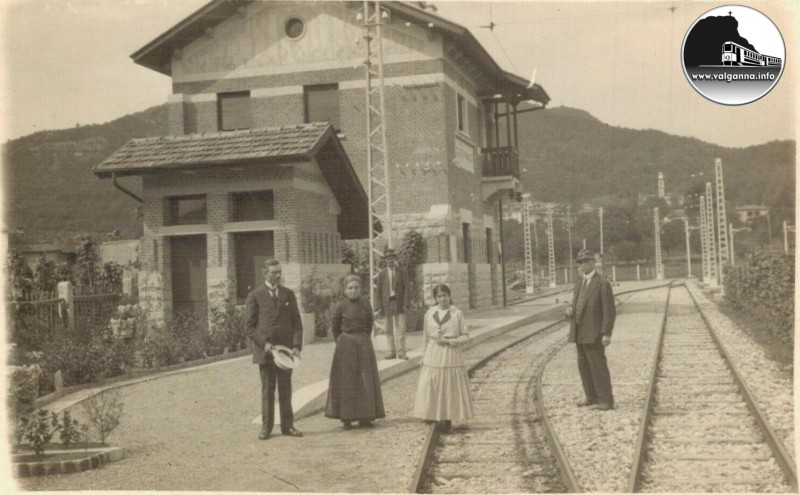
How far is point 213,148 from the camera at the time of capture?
42.8 feet

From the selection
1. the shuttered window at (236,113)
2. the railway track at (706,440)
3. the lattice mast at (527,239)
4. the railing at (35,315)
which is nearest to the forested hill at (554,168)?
the lattice mast at (527,239)

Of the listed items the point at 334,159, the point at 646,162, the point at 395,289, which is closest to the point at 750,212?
the point at 646,162

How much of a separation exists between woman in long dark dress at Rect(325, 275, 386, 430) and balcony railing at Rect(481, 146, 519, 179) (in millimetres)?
6205

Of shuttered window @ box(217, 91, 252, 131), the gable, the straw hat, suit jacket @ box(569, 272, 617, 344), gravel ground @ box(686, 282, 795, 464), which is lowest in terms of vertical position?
gravel ground @ box(686, 282, 795, 464)

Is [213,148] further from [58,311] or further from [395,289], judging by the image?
[58,311]

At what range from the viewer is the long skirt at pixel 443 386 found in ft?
26.0

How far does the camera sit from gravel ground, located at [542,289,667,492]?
662 centimetres

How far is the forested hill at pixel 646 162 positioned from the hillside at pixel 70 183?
598 cm

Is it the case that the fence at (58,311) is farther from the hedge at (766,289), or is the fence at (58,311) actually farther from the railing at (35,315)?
the hedge at (766,289)

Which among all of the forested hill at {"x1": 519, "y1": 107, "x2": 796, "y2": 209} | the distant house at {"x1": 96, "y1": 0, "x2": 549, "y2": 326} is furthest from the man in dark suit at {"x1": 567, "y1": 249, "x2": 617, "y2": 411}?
the distant house at {"x1": 96, "y1": 0, "x2": 549, "y2": 326}

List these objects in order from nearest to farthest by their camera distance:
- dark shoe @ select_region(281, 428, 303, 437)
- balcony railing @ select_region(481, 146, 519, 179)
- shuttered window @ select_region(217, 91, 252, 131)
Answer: dark shoe @ select_region(281, 428, 303, 437), balcony railing @ select_region(481, 146, 519, 179), shuttered window @ select_region(217, 91, 252, 131)

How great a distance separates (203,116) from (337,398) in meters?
8.05

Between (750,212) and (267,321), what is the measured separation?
5897 mm

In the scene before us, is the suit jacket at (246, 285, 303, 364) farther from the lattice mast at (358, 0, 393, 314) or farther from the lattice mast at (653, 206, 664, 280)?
the lattice mast at (653, 206, 664, 280)
